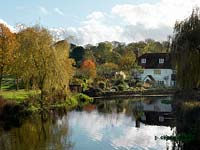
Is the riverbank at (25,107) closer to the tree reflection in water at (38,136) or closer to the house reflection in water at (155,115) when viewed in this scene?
the tree reflection in water at (38,136)

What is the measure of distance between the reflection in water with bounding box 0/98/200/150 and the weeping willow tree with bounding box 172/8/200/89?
2.67 m

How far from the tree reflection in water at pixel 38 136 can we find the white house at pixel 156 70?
46.3 metres

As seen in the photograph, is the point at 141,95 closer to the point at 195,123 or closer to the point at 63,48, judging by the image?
the point at 63,48

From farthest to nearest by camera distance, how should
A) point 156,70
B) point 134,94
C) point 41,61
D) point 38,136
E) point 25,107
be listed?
point 156,70
point 134,94
point 41,61
point 25,107
point 38,136

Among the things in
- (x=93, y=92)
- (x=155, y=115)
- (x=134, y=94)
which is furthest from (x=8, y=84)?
(x=155, y=115)

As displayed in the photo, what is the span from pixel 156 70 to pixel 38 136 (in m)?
55.2

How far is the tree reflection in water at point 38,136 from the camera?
22.9m

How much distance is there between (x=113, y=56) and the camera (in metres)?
96.5

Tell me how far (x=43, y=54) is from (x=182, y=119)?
762 inches

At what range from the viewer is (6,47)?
152 feet

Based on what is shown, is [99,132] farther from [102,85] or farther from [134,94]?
[134,94]

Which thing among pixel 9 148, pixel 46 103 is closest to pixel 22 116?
pixel 46 103

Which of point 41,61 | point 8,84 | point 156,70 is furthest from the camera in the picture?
point 156,70

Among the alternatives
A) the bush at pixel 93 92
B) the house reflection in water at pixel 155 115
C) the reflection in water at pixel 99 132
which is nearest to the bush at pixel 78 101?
the reflection in water at pixel 99 132
